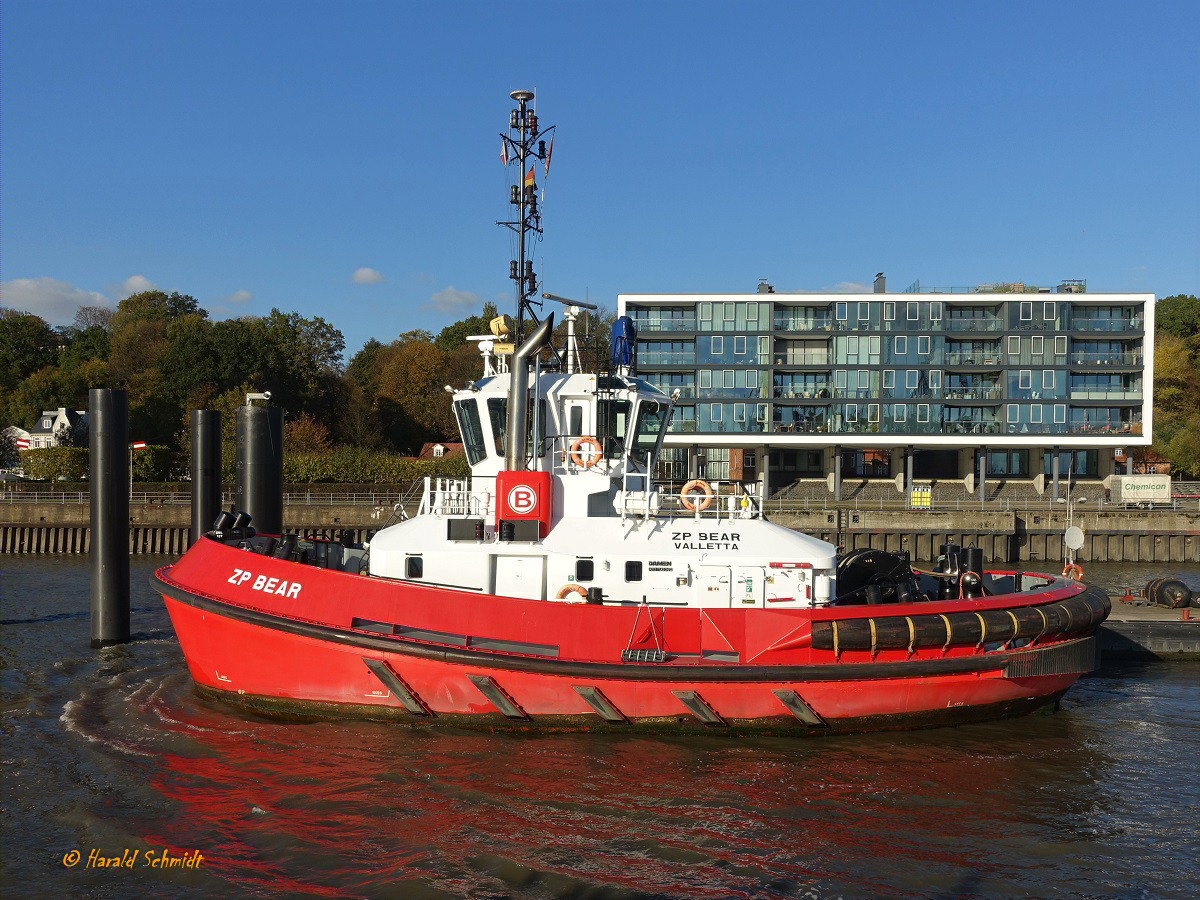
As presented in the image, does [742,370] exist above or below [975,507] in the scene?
above

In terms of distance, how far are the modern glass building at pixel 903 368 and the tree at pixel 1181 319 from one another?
99.7 ft

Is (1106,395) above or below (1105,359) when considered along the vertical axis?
below

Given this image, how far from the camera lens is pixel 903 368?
35.7 metres

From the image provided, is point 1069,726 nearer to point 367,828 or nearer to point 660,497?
point 660,497

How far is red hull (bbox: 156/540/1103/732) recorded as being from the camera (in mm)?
9688

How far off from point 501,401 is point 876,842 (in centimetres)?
625

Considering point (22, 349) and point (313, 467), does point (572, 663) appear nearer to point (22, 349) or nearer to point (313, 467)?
point (313, 467)

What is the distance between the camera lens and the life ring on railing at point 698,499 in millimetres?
10570

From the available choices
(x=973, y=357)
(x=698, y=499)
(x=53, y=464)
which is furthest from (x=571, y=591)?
(x=53, y=464)

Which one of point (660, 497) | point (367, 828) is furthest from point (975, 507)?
point (367, 828)

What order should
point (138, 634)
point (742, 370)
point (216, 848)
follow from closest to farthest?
point (216, 848), point (138, 634), point (742, 370)

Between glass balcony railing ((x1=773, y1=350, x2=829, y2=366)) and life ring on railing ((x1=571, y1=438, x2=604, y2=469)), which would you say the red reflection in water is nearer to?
life ring on railing ((x1=571, y1=438, x2=604, y2=469))

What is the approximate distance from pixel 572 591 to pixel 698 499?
1.82m

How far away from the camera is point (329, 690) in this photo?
32.9ft
